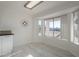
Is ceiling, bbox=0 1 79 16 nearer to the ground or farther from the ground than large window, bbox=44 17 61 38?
farther from the ground

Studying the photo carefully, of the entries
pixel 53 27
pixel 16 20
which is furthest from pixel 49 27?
pixel 16 20

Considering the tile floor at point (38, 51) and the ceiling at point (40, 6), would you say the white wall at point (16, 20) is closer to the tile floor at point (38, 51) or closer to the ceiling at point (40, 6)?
the ceiling at point (40, 6)

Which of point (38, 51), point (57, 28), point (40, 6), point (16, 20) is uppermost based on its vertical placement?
point (40, 6)

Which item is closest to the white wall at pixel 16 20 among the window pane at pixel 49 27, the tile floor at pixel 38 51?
the tile floor at pixel 38 51

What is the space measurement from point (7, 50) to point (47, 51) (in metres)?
0.69

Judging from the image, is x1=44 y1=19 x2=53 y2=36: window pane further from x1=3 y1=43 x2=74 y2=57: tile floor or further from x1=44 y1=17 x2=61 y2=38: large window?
x1=3 y1=43 x2=74 y2=57: tile floor

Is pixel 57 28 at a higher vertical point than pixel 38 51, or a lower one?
higher

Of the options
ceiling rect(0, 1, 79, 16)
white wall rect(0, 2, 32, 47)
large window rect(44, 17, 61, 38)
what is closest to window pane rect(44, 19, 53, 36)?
large window rect(44, 17, 61, 38)

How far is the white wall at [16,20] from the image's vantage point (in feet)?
5.37

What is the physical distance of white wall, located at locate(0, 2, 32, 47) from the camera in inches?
64.4

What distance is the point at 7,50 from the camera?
1727 millimetres

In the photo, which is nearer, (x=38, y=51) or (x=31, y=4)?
(x=31, y=4)

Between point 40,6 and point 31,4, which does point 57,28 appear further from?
point 31,4

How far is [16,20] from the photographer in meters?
1.68
